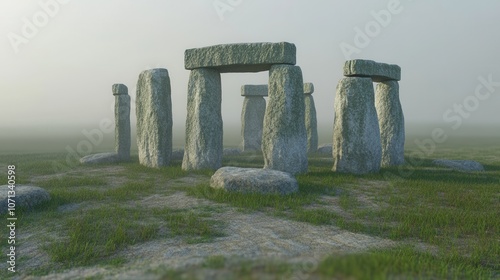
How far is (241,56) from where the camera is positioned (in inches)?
451

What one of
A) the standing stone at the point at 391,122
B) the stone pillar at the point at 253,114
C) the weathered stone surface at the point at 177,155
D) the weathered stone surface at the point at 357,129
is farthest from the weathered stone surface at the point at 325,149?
the weathered stone surface at the point at 357,129

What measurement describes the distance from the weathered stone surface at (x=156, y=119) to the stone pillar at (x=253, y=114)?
8.54 meters

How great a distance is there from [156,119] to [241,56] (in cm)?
372

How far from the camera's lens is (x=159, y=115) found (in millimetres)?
13266

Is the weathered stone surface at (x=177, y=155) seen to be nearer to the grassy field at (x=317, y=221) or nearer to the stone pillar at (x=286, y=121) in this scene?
the grassy field at (x=317, y=221)

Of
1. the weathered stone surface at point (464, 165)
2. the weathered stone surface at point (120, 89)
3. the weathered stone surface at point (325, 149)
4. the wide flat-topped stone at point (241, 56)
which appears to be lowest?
the weathered stone surface at point (464, 165)

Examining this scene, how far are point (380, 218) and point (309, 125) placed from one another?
44.3 ft

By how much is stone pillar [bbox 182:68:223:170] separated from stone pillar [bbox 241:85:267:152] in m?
→ 9.40

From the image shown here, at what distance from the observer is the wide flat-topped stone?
433 inches

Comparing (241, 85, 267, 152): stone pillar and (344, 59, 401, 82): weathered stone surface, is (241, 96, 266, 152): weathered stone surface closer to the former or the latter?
(241, 85, 267, 152): stone pillar

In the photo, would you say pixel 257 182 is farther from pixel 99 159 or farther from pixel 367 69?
pixel 99 159

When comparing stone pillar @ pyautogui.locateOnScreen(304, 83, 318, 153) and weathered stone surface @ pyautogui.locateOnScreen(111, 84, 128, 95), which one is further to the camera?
stone pillar @ pyautogui.locateOnScreen(304, 83, 318, 153)

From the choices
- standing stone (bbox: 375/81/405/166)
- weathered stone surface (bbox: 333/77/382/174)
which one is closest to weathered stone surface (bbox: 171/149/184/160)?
weathered stone surface (bbox: 333/77/382/174)

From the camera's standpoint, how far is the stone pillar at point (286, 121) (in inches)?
431
